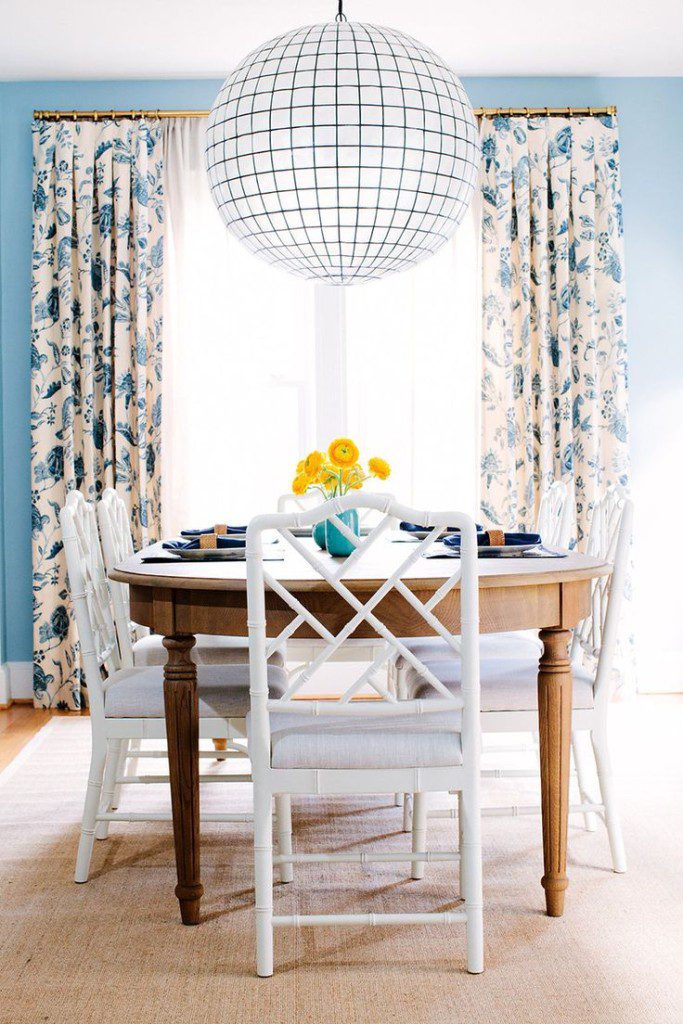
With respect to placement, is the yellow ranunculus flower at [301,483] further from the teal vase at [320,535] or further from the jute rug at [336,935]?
the jute rug at [336,935]

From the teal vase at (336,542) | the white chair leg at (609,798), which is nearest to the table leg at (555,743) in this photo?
the white chair leg at (609,798)

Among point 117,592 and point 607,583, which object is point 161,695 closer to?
point 117,592

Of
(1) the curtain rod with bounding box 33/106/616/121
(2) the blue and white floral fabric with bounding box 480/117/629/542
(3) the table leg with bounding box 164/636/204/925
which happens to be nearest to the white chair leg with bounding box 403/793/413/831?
(3) the table leg with bounding box 164/636/204/925

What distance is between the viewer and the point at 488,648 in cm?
283

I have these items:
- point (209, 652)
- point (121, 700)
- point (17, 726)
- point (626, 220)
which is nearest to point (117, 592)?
point (209, 652)

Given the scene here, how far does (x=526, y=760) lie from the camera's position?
352cm

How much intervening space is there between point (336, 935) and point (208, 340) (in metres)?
2.88

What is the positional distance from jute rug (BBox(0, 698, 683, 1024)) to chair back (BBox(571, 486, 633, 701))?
1.69 feet

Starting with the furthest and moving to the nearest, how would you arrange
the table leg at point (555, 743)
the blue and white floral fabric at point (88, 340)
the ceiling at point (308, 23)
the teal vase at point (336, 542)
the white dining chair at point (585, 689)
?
the blue and white floral fabric at point (88, 340) < the ceiling at point (308, 23) < the teal vase at point (336, 542) < the white dining chair at point (585, 689) < the table leg at point (555, 743)

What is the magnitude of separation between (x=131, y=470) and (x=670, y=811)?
Result: 2.60 metres

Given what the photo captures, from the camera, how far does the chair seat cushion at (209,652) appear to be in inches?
108

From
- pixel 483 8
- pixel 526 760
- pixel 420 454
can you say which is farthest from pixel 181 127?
pixel 526 760

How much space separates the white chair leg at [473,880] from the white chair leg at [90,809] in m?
0.94

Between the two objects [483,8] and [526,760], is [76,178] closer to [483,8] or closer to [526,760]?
[483,8]
